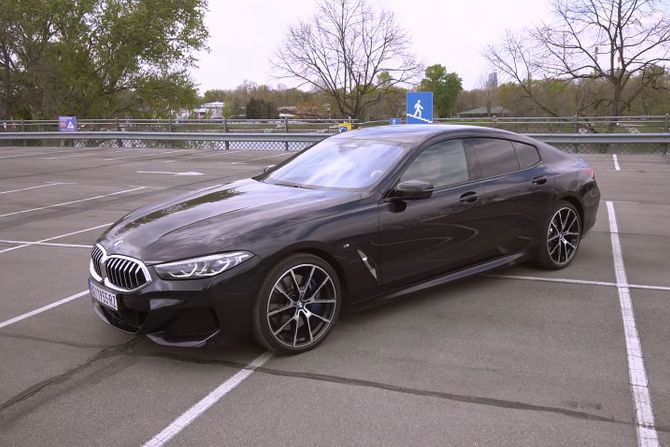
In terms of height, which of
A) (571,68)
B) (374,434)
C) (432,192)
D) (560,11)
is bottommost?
(374,434)

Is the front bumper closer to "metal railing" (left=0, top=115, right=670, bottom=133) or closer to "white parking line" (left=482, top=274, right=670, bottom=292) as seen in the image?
"white parking line" (left=482, top=274, right=670, bottom=292)

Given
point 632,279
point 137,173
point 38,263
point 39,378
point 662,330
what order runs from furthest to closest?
point 137,173
point 38,263
point 632,279
point 662,330
point 39,378

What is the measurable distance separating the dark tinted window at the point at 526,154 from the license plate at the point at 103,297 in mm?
3733

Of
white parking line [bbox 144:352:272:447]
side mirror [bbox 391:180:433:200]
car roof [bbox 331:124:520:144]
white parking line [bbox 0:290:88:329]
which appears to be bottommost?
white parking line [bbox 144:352:272:447]

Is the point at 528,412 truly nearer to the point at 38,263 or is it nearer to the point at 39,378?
the point at 39,378

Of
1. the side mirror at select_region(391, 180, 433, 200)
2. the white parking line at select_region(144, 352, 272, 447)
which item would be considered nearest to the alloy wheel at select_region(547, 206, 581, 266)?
the side mirror at select_region(391, 180, 433, 200)

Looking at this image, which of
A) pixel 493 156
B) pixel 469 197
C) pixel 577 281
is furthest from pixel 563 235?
pixel 469 197

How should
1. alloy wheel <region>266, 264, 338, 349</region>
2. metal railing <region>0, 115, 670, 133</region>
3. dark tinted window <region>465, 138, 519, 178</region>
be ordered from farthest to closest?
metal railing <region>0, 115, 670, 133</region>, dark tinted window <region>465, 138, 519, 178</region>, alloy wheel <region>266, 264, 338, 349</region>

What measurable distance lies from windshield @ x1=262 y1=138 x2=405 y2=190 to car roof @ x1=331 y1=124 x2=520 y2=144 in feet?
0.34

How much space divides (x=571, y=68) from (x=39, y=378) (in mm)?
32124

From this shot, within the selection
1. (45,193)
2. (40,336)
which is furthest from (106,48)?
(40,336)

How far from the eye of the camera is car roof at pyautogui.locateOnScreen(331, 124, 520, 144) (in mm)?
4840

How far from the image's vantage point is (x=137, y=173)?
1584 centimetres

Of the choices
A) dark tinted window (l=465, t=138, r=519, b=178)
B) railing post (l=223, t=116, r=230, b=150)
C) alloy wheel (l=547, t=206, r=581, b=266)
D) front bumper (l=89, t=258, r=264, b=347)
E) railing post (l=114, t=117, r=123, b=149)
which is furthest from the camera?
railing post (l=114, t=117, r=123, b=149)
